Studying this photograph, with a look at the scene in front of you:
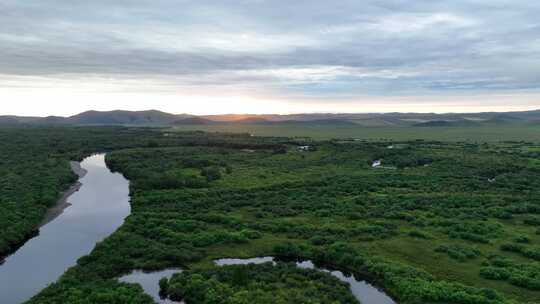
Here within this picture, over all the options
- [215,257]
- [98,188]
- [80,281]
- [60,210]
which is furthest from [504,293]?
[98,188]

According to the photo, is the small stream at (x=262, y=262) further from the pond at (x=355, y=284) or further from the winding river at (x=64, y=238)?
the winding river at (x=64, y=238)

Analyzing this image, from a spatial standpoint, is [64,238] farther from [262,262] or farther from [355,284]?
[355,284]

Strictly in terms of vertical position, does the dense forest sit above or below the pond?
above

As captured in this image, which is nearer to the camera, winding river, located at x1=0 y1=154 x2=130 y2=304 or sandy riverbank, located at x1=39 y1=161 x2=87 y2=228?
winding river, located at x1=0 y1=154 x2=130 y2=304

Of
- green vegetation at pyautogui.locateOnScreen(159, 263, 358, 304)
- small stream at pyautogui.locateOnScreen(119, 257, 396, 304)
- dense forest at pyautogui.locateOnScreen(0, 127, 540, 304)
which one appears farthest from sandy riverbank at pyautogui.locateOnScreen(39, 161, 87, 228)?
green vegetation at pyautogui.locateOnScreen(159, 263, 358, 304)

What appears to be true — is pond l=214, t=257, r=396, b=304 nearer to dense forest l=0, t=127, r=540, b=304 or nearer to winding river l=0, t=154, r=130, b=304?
dense forest l=0, t=127, r=540, b=304

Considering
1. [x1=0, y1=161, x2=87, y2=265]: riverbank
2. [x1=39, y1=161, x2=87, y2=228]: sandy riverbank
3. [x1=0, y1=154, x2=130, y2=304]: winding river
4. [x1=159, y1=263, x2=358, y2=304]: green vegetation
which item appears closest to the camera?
[x1=159, y1=263, x2=358, y2=304]: green vegetation
